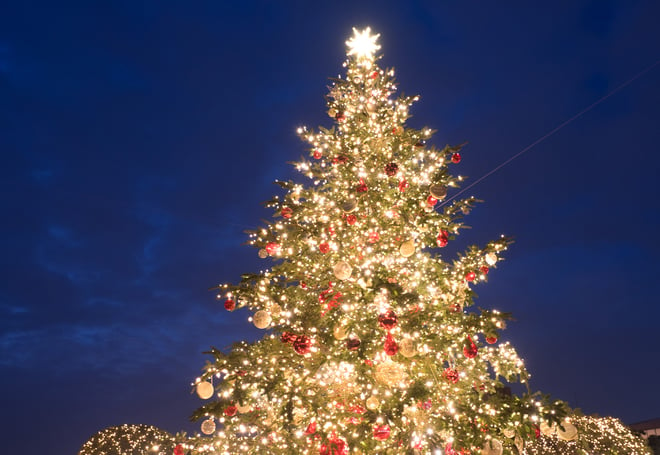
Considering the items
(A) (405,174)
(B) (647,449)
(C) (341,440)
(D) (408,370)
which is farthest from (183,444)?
(B) (647,449)

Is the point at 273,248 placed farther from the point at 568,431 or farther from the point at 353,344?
the point at 568,431

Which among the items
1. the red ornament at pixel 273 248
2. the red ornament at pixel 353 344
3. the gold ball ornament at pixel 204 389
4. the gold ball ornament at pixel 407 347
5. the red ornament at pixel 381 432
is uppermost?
the red ornament at pixel 273 248

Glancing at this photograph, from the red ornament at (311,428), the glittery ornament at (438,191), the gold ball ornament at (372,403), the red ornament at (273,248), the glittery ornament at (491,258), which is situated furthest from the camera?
the red ornament at (273,248)

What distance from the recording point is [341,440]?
4539mm

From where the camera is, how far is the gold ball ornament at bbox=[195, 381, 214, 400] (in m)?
4.72

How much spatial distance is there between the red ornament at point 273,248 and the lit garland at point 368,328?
0.7 inches

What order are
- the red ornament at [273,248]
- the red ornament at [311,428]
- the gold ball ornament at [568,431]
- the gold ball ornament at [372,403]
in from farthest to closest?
the red ornament at [273,248], the red ornament at [311,428], the gold ball ornament at [372,403], the gold ball ornament at [568,431]

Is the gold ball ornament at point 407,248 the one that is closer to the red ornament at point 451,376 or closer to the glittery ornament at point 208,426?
the red ornament at point 451,376

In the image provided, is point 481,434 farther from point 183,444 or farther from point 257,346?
point 183,444

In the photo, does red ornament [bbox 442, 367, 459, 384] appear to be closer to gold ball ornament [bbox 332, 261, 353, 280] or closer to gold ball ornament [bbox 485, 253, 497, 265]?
gold ball ornament [bbox 485, 253, 497, 265]

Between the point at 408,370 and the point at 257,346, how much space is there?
212 centimetres

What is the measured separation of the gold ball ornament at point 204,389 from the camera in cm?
472

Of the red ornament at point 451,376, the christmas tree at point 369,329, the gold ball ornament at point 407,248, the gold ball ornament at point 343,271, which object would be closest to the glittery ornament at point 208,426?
the christmas tree at point 369,329

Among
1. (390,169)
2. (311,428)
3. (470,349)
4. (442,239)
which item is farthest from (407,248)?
(311,428)
